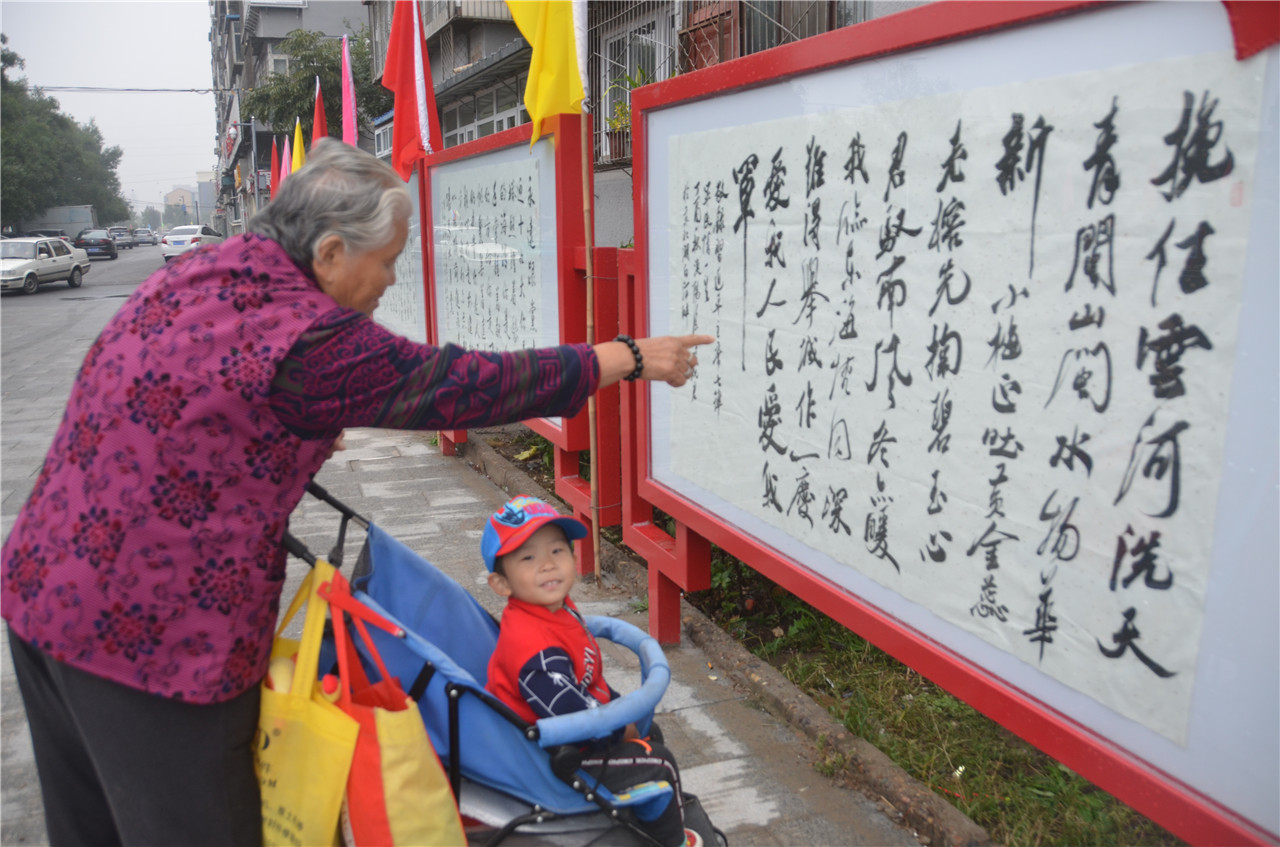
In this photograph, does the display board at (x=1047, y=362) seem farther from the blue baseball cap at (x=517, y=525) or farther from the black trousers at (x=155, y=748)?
the black trousers at (x=155, y=748)

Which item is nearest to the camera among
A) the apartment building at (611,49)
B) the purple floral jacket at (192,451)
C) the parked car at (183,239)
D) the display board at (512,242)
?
the purple floral jacket at (192,451)

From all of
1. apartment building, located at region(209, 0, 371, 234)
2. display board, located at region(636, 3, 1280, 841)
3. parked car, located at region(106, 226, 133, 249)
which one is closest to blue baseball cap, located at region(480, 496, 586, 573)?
display board, located at region(636, 3, 1280, 841)

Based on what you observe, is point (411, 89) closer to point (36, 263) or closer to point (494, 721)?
point (494, 721)

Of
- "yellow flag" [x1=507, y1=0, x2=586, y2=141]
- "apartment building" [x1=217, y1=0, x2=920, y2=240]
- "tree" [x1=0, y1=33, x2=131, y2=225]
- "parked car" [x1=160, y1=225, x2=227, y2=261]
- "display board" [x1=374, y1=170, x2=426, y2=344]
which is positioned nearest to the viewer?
"yellow flag" [x1=507, y1=0, x2=586, y2=141]

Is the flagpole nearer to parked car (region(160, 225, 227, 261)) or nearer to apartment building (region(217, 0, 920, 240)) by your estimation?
apartment building (region(217, 0, 920, 240))

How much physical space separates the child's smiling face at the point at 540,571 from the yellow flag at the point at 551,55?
277 centimetres

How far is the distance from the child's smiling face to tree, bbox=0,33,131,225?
39014 mm

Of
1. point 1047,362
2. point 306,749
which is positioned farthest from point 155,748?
point 1047,362

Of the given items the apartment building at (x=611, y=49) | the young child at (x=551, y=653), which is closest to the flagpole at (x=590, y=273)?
the apartment building at (x=611, y=49)

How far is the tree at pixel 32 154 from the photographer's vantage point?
47.8 meters

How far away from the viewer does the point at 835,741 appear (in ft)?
9.30

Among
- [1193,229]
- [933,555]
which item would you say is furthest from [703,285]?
[1193,229]

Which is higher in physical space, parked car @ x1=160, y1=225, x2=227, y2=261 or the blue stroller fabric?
parked car @ x1=160, y1=225, x2=227, y2=261

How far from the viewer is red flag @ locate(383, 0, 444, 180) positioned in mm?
6977
